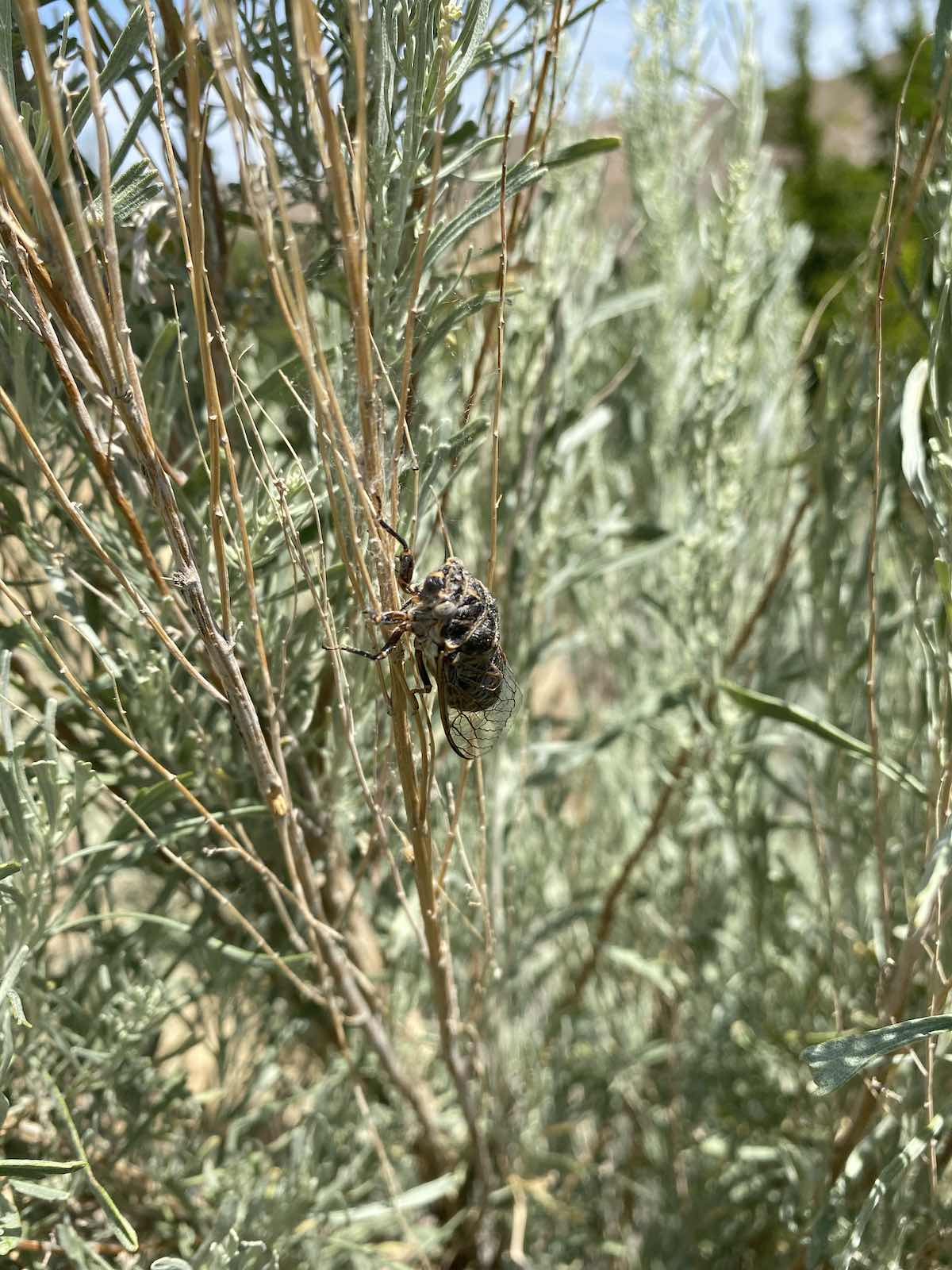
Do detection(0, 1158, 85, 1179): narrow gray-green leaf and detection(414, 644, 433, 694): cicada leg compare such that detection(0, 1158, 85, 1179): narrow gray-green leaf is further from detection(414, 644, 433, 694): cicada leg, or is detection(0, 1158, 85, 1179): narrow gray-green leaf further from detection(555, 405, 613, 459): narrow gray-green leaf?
detection(555, 405, 613, 459): narrow gray-green leaf

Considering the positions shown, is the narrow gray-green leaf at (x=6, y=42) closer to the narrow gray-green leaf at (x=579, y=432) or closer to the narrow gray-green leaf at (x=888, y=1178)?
the narrow gray-green leaf at (x=579, y=432)

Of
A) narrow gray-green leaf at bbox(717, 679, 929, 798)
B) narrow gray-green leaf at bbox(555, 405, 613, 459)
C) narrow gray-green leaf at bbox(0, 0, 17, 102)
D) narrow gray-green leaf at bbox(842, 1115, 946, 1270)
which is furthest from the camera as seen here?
narrow gray-green leaf at bbox(555, 405, 613, 459)

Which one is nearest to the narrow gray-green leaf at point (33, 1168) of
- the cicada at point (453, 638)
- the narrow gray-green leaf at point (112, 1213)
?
the narrow gray-green leaf at point (112, 1213)

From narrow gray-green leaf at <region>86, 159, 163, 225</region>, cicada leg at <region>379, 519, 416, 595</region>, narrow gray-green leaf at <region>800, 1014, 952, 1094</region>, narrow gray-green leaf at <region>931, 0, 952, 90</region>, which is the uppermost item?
narrow gray-green leaf at <region>931, 0, 952, 90</region>

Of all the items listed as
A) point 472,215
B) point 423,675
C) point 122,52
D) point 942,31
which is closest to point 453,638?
point 423,675

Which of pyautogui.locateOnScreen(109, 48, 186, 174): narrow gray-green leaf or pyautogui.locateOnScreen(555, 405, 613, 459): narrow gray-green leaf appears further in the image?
pyautogui.locateOnScreen(555, 405, 613, 459): narrow gray-green leaf

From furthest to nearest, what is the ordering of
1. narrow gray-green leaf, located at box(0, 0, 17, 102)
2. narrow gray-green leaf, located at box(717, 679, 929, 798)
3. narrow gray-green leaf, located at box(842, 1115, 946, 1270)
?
narrow gray-green leaf, located at box(717, 679, 929, 798), narrow gray-green leaf, located at box(842, 1115, 946, 1270), narrow gray-green leaf, located at box(0, 0, 17, 102)

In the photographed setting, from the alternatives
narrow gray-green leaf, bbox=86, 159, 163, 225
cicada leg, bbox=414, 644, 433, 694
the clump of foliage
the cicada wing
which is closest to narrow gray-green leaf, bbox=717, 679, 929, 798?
the clump of foliage
